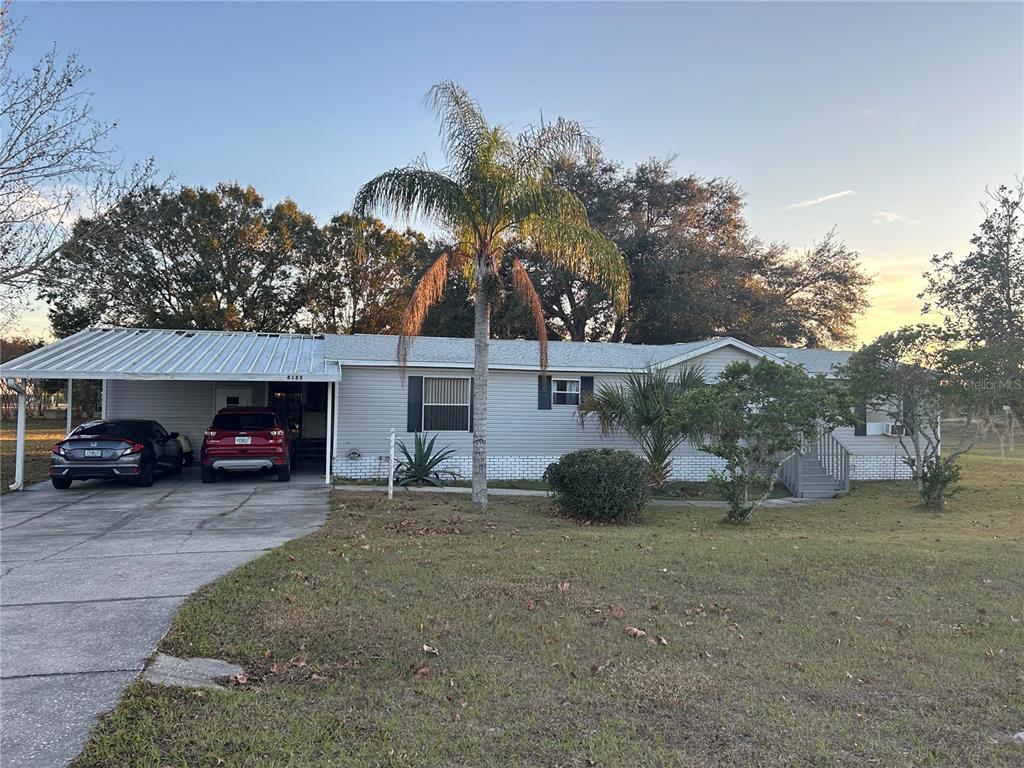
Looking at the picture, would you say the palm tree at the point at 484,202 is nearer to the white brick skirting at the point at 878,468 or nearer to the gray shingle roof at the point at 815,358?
the gray shingle roof at the point at 815,358

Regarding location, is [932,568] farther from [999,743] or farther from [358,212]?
[358,212]

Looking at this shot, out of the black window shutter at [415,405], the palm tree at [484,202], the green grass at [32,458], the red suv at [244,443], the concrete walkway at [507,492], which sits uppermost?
the palm tree at [484,202]

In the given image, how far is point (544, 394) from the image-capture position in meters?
15.8

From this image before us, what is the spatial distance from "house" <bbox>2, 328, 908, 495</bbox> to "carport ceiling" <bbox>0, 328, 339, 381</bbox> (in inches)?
1.7

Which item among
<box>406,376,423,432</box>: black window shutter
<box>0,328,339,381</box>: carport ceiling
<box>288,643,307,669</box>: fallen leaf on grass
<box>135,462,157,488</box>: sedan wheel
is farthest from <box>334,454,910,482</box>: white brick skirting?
<box>288,643,307,669</box>: fallen leaf on grass

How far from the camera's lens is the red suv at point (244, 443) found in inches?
506

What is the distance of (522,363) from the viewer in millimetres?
15453

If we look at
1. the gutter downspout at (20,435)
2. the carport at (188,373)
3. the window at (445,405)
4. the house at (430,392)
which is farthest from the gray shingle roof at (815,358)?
the gutter downspout at (20,435)

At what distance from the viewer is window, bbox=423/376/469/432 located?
49.9 ft

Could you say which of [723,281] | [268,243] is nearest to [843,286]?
[723,281]

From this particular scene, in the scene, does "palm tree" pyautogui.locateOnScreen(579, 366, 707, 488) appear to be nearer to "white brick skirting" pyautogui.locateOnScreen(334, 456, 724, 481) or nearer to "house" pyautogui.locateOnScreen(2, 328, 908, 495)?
"house" pyautogui.locateOnScreen(2, 328, 908, 495)

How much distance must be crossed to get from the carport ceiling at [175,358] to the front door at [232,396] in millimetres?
1530

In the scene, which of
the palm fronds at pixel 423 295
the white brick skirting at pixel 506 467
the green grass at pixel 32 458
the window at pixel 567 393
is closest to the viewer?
the palm fronds at pixel 423 295

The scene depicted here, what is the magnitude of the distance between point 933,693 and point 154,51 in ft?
Answer: 50.4
